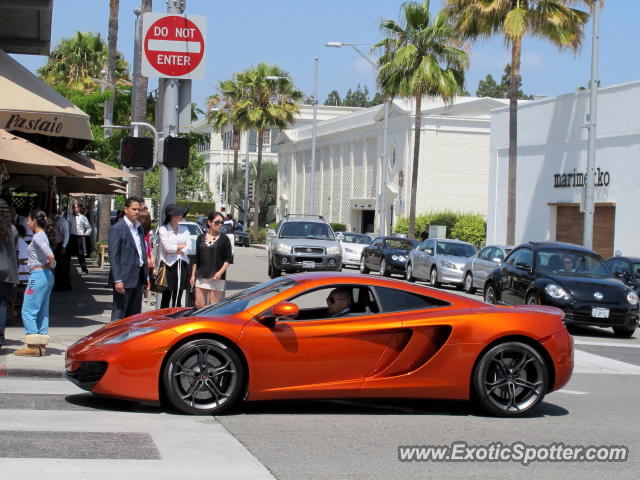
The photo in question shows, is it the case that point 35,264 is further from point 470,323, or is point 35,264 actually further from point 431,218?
point 431,218

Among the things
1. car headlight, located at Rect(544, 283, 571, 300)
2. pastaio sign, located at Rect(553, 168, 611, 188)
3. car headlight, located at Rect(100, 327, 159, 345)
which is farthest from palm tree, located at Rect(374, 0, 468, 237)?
car headlight, located at Rect(100, 327, 159, 345)

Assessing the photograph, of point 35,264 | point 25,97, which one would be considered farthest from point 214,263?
point 25,97

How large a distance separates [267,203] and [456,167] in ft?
130

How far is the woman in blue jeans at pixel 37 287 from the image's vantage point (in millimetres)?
11173

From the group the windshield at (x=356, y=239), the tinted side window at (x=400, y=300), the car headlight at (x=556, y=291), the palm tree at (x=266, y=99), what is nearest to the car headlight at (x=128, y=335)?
the tinted side window at (x=400, y=300)

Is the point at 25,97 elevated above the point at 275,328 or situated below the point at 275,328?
above

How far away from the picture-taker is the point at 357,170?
69.2 metres

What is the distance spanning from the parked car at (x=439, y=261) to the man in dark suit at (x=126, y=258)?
19.4 m

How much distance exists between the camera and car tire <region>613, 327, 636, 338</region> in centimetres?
1803

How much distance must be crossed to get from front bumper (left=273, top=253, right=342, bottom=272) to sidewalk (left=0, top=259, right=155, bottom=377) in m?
5.22

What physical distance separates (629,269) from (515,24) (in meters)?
14.0

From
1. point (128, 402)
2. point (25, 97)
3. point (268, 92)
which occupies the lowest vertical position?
point (128, 402)

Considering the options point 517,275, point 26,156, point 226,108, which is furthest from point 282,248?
point 226,108

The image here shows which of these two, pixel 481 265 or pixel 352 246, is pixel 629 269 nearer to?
pixel 481 265
